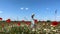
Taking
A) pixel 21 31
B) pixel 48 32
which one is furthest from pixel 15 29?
pixel 48 32

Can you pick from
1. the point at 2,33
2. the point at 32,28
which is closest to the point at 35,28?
the point at 32,28

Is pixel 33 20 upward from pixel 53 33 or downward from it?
upward

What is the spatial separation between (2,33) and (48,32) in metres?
1.40

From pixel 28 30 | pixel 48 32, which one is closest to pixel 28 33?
pixel 28 30

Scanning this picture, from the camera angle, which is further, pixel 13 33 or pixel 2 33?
pixel 2 33

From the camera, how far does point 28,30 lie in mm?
6344

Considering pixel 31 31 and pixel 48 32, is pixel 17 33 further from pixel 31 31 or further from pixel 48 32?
pixel 48 32

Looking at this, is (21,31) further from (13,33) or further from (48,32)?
(48,32)

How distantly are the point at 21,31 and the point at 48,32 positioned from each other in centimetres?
94

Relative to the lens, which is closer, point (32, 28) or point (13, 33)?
point (13, 33)

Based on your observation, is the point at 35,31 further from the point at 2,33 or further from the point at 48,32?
the point at 2,33

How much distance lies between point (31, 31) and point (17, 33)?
1.70 ft

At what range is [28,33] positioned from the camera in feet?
20.5

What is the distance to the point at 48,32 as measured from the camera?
672cm
